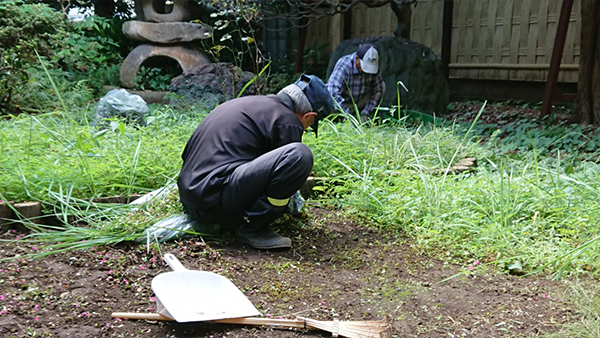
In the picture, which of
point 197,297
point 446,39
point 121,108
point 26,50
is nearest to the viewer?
point 197,297

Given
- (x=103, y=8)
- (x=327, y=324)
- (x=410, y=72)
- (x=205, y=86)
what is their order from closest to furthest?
(x=327, y=324) → (x=205, y=86) → (x=410, y=72) → (x=103, y=8)

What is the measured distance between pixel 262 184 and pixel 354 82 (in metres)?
3.92

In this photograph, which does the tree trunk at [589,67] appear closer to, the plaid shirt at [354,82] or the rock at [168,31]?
the plaid shirt at [354,82]

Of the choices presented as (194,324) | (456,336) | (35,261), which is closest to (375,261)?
(456,336)

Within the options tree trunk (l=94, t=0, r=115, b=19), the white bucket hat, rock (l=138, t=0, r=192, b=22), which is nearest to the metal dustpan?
the white bucket hat

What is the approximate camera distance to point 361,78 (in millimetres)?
6574

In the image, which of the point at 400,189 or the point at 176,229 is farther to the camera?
the point at 400,189

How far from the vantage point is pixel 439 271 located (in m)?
2.90

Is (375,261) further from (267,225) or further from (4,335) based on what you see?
(4,335)

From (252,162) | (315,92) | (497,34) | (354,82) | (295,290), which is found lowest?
(295,290)

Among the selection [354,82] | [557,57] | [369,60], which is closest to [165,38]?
[354,82]

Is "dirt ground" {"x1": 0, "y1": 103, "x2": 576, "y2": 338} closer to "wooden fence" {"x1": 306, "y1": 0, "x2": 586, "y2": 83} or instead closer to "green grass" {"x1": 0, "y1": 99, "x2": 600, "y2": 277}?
"green grass" {"x1": 0, "y1": 99, "x2": 600, "y2": 277}

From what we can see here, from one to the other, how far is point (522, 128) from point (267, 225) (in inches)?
187

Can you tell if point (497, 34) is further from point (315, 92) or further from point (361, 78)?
point (315, 92)
